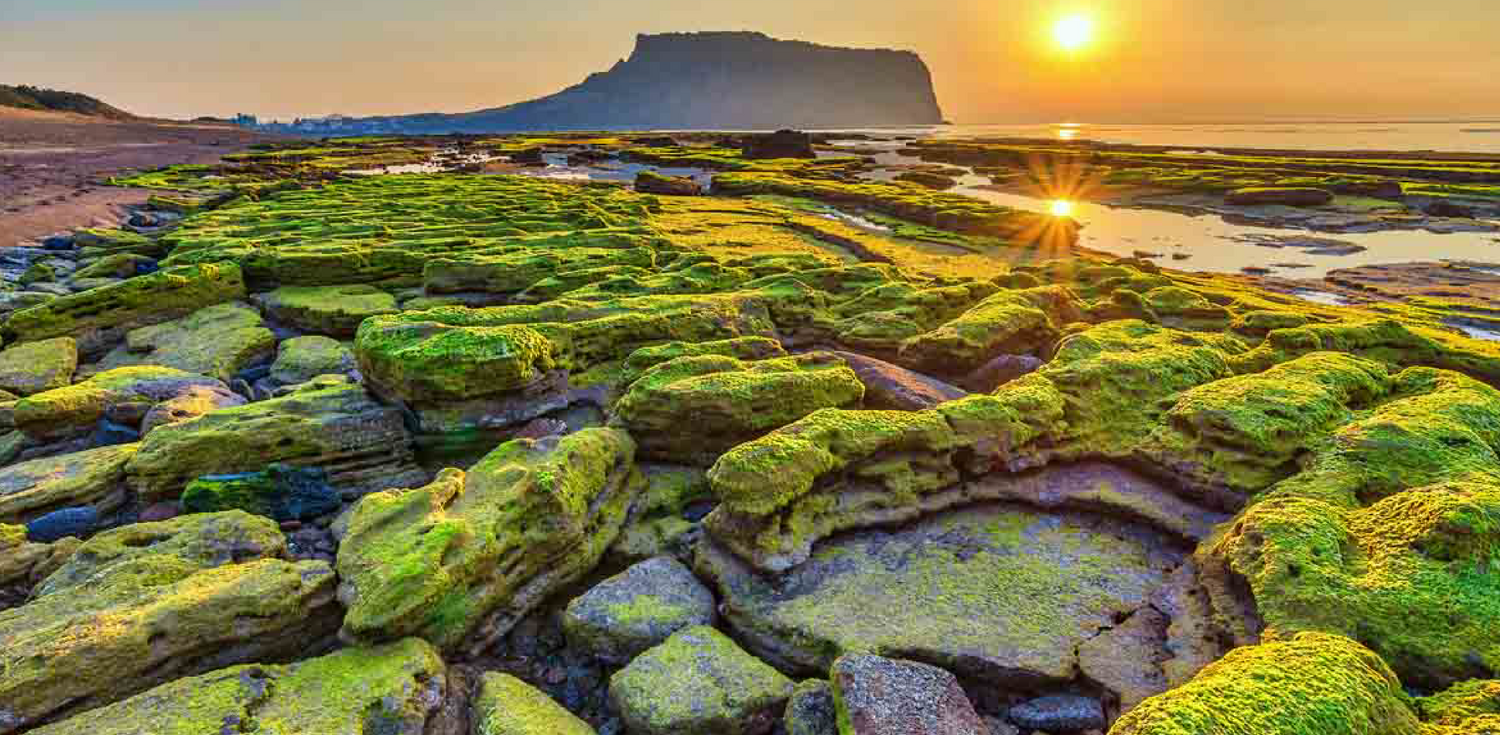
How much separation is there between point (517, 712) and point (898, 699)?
3374 millimetres

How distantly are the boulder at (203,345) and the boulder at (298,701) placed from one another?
10556 millimetres

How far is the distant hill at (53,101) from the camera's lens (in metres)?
130

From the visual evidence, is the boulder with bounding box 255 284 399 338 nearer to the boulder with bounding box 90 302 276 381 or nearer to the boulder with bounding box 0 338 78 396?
the boulder with bounding box 90 302 276 381

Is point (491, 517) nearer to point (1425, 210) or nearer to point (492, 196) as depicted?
Answer: point (492, 196)

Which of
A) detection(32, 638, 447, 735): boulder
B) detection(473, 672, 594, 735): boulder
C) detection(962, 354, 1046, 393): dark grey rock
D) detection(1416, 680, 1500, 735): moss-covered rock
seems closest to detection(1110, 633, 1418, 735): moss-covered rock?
detection(1416, 680, 1500, 735): moss-covered rock

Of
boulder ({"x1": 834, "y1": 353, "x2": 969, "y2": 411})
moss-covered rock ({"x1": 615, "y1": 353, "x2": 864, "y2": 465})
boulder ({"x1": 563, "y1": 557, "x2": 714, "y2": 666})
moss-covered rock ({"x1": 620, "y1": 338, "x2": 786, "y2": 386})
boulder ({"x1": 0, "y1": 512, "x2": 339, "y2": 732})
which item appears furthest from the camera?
moss-covered rock ({"x1": 620, "y1": 338, "x2": 786, "y2": 386})

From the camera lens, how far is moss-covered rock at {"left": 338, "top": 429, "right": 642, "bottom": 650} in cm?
716

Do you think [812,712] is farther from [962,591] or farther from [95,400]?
[95,400]

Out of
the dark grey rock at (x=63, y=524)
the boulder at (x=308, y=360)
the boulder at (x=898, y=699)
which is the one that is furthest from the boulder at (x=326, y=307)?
the boulder at (x=898, y=699)

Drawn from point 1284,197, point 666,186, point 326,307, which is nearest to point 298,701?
point 326,307

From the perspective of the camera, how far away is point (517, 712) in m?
6.30

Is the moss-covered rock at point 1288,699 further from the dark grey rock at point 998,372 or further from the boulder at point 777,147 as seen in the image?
the boulder at point 777,147

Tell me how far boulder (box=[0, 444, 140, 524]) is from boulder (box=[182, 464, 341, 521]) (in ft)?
3.72

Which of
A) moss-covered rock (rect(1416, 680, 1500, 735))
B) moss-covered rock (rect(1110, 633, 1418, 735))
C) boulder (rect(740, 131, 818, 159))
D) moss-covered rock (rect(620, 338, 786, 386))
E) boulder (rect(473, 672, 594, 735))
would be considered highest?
boulder (rect(740, 131, 818, 159))
